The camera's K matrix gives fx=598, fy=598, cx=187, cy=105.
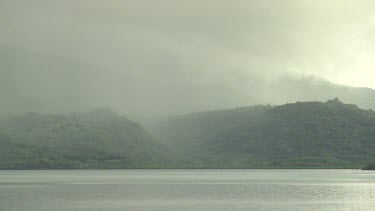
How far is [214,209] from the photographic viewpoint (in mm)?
119250

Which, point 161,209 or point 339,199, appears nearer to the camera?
point 161,209

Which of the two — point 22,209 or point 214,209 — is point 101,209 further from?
point 214,209

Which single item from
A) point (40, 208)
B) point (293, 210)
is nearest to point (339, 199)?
point (293, 210)

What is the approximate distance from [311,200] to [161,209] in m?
43.7

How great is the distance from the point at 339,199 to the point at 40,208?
72.0 meters

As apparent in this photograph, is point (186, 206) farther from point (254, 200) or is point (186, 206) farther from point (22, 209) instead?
point (22, 209)

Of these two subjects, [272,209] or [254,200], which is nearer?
[272,209]

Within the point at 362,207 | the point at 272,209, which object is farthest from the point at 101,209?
the point at 362,207

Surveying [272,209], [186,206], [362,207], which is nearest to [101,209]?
[186,206]

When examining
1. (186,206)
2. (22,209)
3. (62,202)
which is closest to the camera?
(22,209)

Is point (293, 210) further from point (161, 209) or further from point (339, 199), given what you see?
point (339, 199)

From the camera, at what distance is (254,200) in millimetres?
145125

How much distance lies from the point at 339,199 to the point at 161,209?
166 feet

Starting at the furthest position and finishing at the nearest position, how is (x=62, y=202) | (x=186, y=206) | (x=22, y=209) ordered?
(x=62, y=202)
(x=186, y=206)
(x=22, y=209)
